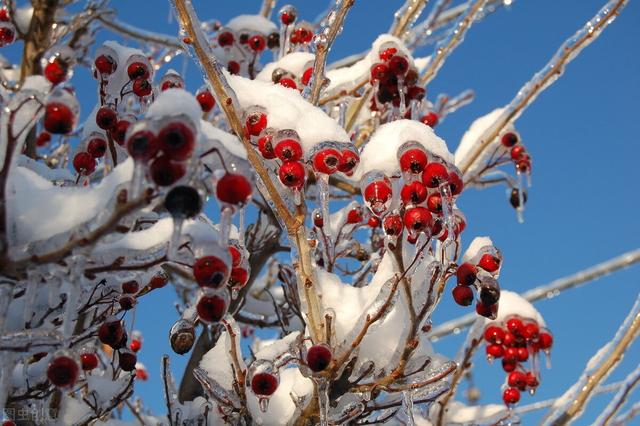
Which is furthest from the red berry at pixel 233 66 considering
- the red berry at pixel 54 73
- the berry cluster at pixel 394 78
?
the red berry at pixel 54 73

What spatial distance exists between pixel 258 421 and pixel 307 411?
20 cm

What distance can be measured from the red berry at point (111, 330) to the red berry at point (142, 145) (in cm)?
101

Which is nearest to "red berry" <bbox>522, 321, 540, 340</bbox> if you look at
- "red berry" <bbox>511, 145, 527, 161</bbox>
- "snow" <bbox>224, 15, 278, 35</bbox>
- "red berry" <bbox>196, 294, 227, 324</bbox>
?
"red berry" <bbox>511, 145, 527, 161</bbox>

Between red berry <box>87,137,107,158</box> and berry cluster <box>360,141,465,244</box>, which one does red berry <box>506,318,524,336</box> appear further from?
red berry <box>87,137,107,158</box>

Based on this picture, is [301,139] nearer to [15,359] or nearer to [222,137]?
[222,137]

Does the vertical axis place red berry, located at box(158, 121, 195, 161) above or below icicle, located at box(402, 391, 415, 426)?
above

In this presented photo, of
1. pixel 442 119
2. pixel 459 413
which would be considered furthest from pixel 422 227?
pixel 442 119

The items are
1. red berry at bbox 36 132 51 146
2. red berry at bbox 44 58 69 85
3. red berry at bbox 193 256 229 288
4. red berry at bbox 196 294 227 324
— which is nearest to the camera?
red berry at bbox 193 256 229 288

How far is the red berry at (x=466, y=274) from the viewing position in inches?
77.8

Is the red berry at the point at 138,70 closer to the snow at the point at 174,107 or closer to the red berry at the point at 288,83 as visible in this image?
the red berry at the point at 288,83

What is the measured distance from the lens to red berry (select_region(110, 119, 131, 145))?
2.02 meters

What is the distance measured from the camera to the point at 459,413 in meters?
3.45

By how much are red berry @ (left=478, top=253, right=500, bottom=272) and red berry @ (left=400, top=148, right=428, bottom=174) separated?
1.25 ft

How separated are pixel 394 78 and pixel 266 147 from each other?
3.58ft
